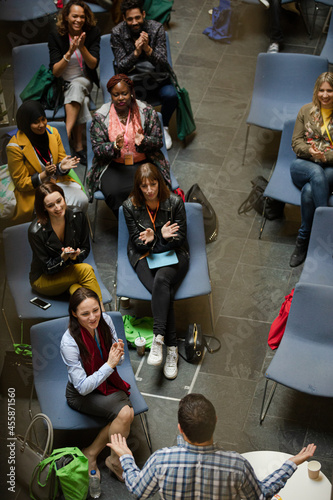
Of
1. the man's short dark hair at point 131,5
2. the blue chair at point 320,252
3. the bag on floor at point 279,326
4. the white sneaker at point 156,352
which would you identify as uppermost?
the man's short dark hair at point 131,5

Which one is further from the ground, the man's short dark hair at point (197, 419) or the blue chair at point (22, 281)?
the man's short dark hair at point (197, 419)

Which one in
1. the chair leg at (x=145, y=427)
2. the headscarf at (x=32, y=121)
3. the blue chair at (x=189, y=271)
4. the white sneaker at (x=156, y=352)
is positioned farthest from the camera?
the headscarf at (x=32, y=121)

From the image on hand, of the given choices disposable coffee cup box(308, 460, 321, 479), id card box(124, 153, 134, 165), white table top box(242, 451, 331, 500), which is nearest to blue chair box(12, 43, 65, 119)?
id card box(124, 153, 134, 165)

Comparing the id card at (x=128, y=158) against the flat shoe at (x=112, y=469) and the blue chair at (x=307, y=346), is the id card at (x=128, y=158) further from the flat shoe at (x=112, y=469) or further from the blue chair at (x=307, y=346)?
the flat shoe at (x=112, y=469)

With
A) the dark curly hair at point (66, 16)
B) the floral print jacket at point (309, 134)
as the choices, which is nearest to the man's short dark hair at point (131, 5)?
the dark curly hair at point (66, 16)

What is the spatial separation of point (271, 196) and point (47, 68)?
234 cm

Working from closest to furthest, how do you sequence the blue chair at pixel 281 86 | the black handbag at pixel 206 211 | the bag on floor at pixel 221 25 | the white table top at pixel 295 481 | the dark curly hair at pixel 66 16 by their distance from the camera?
the white table top at pixel 295 481 → the black handbag at pixel 206 211 → the dark curly hair at pixel 66 16 → the blue chair at pixel 281 86 → the bag on floor at pixel 221 25

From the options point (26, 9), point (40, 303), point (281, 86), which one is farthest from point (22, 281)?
point (26, 9)

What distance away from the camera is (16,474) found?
159 inches

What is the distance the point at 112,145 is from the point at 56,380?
1.88 metres

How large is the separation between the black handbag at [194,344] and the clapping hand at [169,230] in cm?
63

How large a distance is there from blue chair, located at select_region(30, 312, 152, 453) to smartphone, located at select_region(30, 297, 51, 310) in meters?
0.50

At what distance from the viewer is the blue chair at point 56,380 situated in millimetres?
4043

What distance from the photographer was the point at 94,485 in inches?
158
